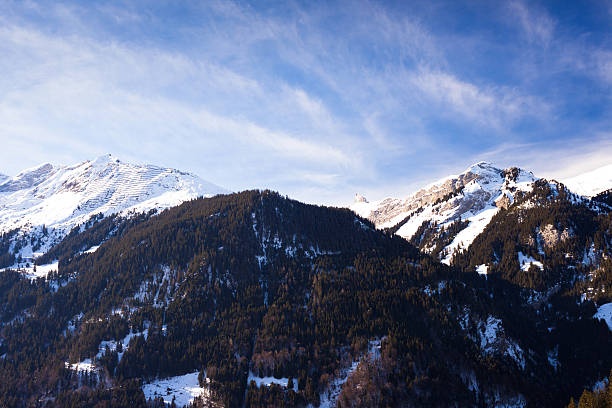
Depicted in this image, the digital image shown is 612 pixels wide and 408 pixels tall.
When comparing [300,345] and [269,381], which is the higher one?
[300,345]

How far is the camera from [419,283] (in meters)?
184

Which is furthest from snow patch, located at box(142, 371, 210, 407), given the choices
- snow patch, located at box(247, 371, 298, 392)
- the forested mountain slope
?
snow patch, located at box(247, 371, 298, 392)

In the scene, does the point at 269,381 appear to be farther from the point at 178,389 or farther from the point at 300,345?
the point at 178,389

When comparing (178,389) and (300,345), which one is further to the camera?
(300,345)

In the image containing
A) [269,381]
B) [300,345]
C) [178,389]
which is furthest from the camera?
[300,345]

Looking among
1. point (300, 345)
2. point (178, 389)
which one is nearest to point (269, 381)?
point (300, 345)

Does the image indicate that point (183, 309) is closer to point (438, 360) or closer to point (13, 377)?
point (13, 377)

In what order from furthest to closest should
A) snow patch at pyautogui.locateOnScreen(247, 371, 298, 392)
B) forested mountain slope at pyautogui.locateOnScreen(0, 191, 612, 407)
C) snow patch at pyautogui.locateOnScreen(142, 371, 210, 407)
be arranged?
snow patch at pyautogui.locateOnScreen(247, 371, 298, 392), snow patch at pyautogui.locateOnScreen(142, 371, 210, 407), forested mountain slope at pyautogui.locateOnScreen(0, 191, 612, 407)

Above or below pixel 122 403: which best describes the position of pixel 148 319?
above

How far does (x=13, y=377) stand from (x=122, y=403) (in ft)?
191

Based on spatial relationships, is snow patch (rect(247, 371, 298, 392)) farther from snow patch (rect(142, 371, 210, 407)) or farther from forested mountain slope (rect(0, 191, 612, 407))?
snow patch (rect(142, 371, 210, 407))

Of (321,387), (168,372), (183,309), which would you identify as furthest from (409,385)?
(183,309)

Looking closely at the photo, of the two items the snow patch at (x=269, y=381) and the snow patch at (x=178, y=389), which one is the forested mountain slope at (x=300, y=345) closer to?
the snow patch at (x=269, y=381)

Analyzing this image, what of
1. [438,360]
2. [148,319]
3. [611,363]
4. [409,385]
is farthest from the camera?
[148,319]
